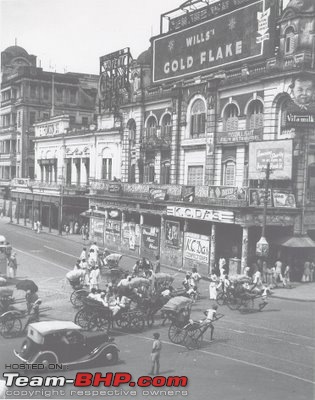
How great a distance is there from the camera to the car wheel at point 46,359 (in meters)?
16.0

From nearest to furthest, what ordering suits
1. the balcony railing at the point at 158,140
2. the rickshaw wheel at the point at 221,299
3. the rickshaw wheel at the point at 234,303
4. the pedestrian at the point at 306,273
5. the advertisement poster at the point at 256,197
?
1. the rickshaw wheel at the point at 234,303
2. the rickshaw wheel at the point at 221,299
3. the advertisement poster at the point at 256,197
4. the pedestrian at the point at 306,273
5. the balcony railing at the point at 158,140

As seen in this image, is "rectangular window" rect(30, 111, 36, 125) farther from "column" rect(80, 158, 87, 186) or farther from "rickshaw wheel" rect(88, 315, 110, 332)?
"rickshaw wheel" rect(88, 315, 110, 332)

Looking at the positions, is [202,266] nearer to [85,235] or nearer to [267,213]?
[267,213]

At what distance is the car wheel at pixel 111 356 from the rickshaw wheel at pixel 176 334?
9.86ft

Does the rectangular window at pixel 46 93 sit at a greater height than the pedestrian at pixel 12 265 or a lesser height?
greater

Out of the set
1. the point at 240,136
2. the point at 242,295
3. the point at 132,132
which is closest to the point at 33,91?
the point at 132,132

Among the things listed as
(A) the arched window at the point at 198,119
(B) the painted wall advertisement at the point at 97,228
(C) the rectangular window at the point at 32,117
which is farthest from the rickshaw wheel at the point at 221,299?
(C) the rectangular window at the point at 32,117

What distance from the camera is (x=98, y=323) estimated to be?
21.0 meters

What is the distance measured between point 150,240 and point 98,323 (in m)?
20.2

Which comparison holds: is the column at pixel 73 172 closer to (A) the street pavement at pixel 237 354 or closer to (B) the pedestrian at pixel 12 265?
(B) the pedestrian at pixel 12 265

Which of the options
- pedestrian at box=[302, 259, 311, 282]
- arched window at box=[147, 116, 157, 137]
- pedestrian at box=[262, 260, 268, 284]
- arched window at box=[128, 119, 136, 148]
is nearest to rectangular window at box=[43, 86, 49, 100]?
arched window at box=[128, 119, 136, 148]

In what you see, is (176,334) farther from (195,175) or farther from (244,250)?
(195,175)

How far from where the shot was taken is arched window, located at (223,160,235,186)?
39.4m

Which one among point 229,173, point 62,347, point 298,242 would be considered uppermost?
point 229,173
